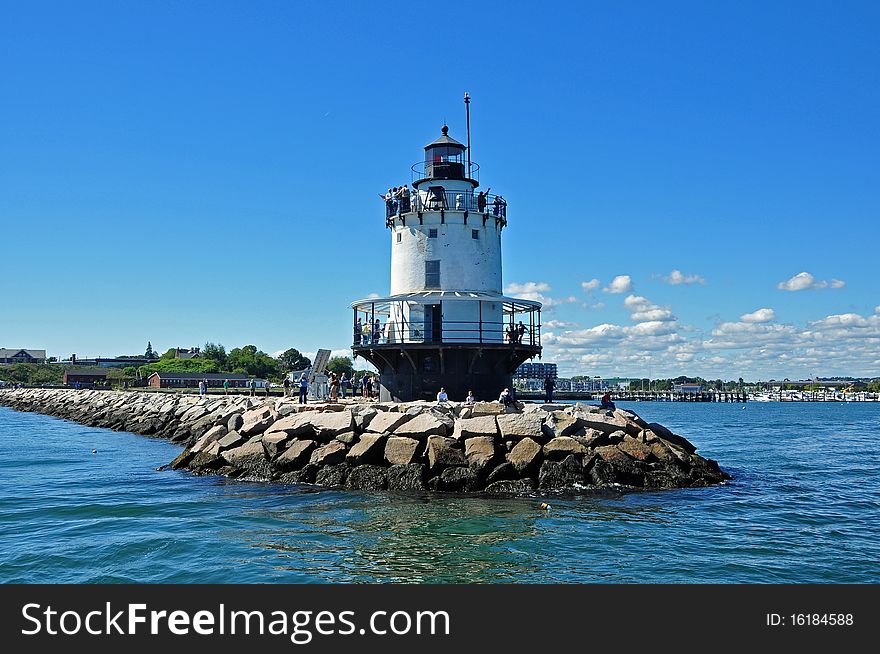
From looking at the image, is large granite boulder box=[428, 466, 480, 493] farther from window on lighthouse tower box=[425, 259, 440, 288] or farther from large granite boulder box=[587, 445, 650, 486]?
window on lighthouse tower box=[425, 259, 440, 288]

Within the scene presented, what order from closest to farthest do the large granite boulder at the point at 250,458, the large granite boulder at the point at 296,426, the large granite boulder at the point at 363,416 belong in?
the large granite boulder at the point at 250,458
the large granite boulder at the point at 363,416
the large granite boulder at the point at 296,426

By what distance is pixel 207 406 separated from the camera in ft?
114

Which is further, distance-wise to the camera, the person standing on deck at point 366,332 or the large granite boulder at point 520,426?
the person standing on deck at point 366,332

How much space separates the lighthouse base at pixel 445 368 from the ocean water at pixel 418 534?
7609mm

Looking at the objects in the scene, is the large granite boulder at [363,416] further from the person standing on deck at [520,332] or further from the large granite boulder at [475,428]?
the person standing on deck at [520,332]

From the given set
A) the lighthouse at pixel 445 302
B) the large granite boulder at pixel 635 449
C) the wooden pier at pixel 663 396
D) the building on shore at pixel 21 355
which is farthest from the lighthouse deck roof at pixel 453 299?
the building on shore at pixel 21 355

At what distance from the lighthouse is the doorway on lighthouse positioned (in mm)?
34

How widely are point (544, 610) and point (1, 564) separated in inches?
346

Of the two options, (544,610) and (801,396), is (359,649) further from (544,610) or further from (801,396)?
(801,396)

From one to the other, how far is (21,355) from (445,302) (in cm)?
18077

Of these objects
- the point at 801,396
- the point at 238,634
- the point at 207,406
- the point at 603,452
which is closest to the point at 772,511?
the point at 603,452

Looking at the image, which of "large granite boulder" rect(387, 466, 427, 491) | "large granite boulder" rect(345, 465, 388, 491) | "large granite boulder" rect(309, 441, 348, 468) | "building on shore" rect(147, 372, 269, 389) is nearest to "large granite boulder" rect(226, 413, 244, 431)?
"large granite boulder" rect(309, 441, 348, 468)

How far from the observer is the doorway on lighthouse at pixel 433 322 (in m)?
25.9

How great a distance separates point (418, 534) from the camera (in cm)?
1360
